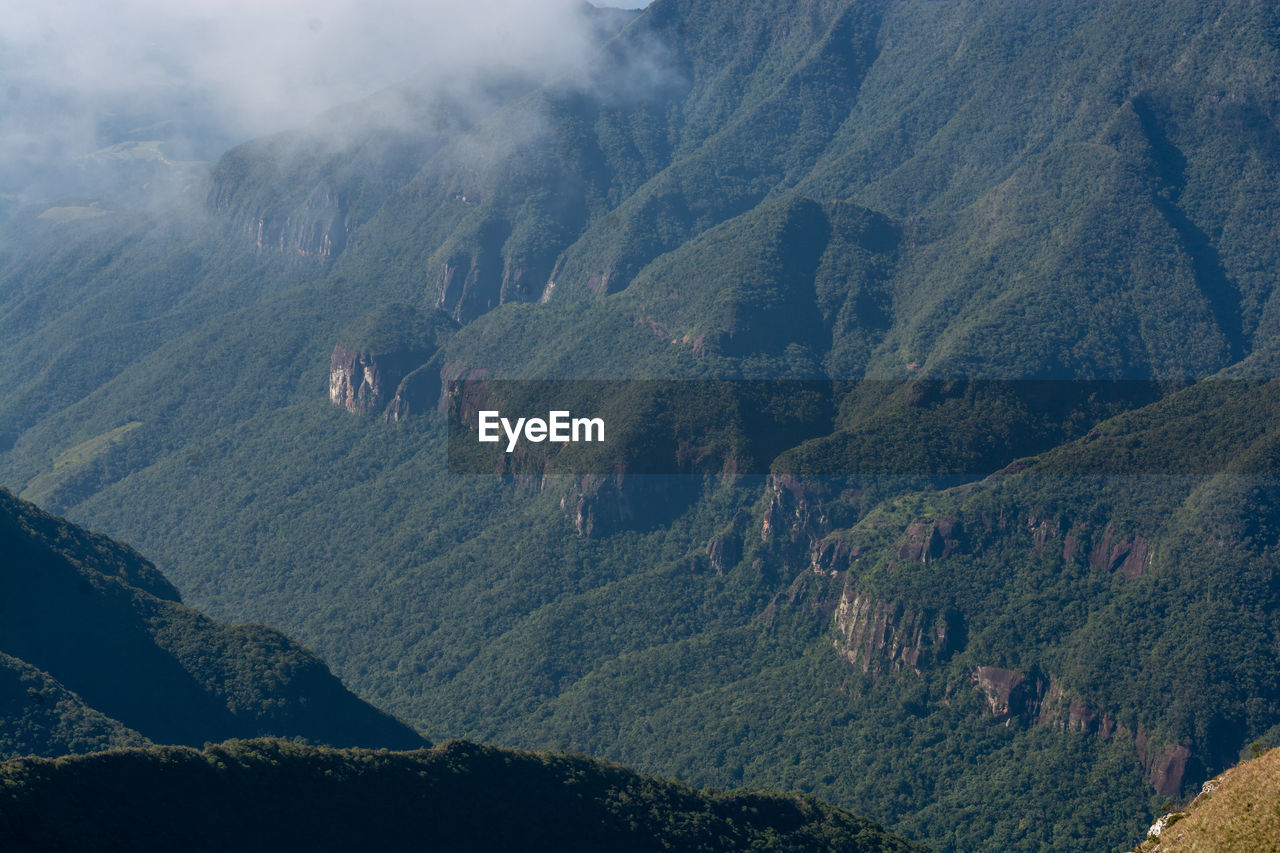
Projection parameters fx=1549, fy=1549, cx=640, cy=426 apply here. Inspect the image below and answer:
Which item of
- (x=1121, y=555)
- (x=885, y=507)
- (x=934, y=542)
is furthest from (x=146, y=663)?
(x=1121, y=555)

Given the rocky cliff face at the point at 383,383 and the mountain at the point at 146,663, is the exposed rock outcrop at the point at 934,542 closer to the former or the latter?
the mountain at the point at 146,663

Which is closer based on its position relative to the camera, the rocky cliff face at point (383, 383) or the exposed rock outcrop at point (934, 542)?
the exposed rock outcrop at point (934, 542)

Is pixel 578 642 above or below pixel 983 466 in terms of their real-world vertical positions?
below

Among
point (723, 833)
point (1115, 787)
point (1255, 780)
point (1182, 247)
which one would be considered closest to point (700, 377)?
point (1182, 247)

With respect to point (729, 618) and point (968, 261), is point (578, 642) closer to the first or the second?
point (729, 618)

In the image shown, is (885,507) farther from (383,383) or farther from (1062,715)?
(383,383)

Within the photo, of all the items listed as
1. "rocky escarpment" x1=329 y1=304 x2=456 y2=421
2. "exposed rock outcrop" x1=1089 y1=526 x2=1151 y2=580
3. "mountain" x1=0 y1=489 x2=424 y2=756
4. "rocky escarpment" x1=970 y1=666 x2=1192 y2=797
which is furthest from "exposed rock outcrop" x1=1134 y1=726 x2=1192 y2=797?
"rocky escarpment" x1=329 y1=304 x2=456 y2=421

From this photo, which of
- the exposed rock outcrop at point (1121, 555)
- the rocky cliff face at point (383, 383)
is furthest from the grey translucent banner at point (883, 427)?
the rocky cliff face at point (383, 383)

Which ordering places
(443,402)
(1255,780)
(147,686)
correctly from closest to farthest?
(1255,780), (147,686), (443,402)
